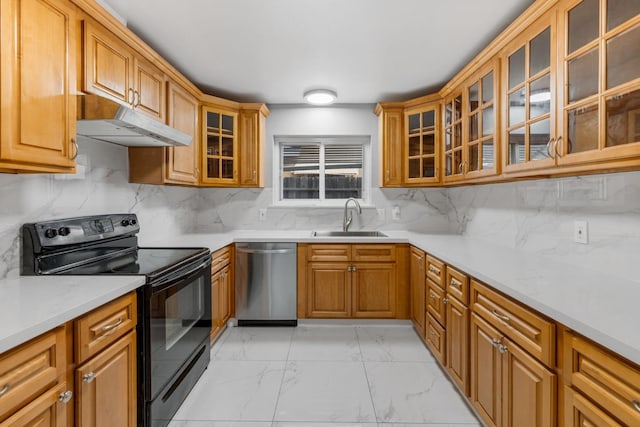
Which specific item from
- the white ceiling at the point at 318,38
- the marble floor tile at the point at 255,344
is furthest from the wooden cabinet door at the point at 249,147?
the marble floor tile at the point at 255,344

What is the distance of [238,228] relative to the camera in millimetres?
3459

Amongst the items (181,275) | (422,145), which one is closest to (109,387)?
(181,275)

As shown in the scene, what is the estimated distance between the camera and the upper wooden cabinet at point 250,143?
3.14 metres

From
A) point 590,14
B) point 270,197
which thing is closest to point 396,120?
point 270,197

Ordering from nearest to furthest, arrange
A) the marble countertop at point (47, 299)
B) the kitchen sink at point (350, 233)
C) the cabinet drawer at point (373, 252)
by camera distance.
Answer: the marble countertop at point (47, 299) → the cabinet drawer at point (373, 252) → the kitchen sink at point (350, 233)

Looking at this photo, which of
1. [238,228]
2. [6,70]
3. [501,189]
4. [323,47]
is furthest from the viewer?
[238,228]

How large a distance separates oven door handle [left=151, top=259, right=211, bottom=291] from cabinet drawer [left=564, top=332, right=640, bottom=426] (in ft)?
5.47

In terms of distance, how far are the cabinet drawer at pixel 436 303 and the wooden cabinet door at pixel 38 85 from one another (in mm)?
2219

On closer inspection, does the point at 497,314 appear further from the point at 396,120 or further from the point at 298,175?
the point at 298,175

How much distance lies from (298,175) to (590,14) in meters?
2.77

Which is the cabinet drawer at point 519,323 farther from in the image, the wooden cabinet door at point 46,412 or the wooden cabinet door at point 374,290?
the wooden cabinet door at point 46,412

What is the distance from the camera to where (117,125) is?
157cm

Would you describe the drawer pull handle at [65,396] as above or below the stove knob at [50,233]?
below

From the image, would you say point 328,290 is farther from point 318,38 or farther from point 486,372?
point 318,38
